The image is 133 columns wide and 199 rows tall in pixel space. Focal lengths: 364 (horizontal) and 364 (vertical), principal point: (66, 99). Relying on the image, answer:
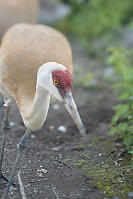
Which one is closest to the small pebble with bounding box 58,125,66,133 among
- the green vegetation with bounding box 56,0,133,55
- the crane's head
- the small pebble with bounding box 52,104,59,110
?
the small pebble with bounding box 52,104,59,110

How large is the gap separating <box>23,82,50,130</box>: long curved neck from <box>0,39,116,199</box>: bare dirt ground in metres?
0.74

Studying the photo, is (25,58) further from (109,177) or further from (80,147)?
(109,177)

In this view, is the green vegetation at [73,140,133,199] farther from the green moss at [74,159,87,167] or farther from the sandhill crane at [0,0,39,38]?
the sandhill crane at [0,0,39,38]

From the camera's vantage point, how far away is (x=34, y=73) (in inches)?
Result: 172

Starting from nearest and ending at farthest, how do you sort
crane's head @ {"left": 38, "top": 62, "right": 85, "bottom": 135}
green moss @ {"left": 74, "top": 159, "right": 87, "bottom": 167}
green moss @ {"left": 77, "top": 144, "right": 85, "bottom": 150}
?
crane's head @ {"left": 38, "top": 62, "right": 85, "bottom": 135}, green moss @ {"left": 74, "top": 159, "right": 87, "bottom": 167}, green moss @ {"left": 77, "top": 144, "right": 85, "bottom": 150}

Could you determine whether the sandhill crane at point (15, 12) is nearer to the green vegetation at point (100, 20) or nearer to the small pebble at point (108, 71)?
the green vegetation at point (100, 20)

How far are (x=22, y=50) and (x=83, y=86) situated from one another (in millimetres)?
2824

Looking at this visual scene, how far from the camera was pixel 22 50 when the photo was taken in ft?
15.4

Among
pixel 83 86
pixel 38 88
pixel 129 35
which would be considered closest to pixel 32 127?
pixel 38 88

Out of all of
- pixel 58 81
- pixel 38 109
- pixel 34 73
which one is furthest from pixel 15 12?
pixel 58 81

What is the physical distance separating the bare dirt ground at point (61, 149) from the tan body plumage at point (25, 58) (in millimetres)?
817

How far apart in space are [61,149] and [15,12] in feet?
12.9

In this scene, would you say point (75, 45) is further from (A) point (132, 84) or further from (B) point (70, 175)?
(B) point (70, 175)

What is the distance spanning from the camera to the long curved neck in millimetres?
3559
